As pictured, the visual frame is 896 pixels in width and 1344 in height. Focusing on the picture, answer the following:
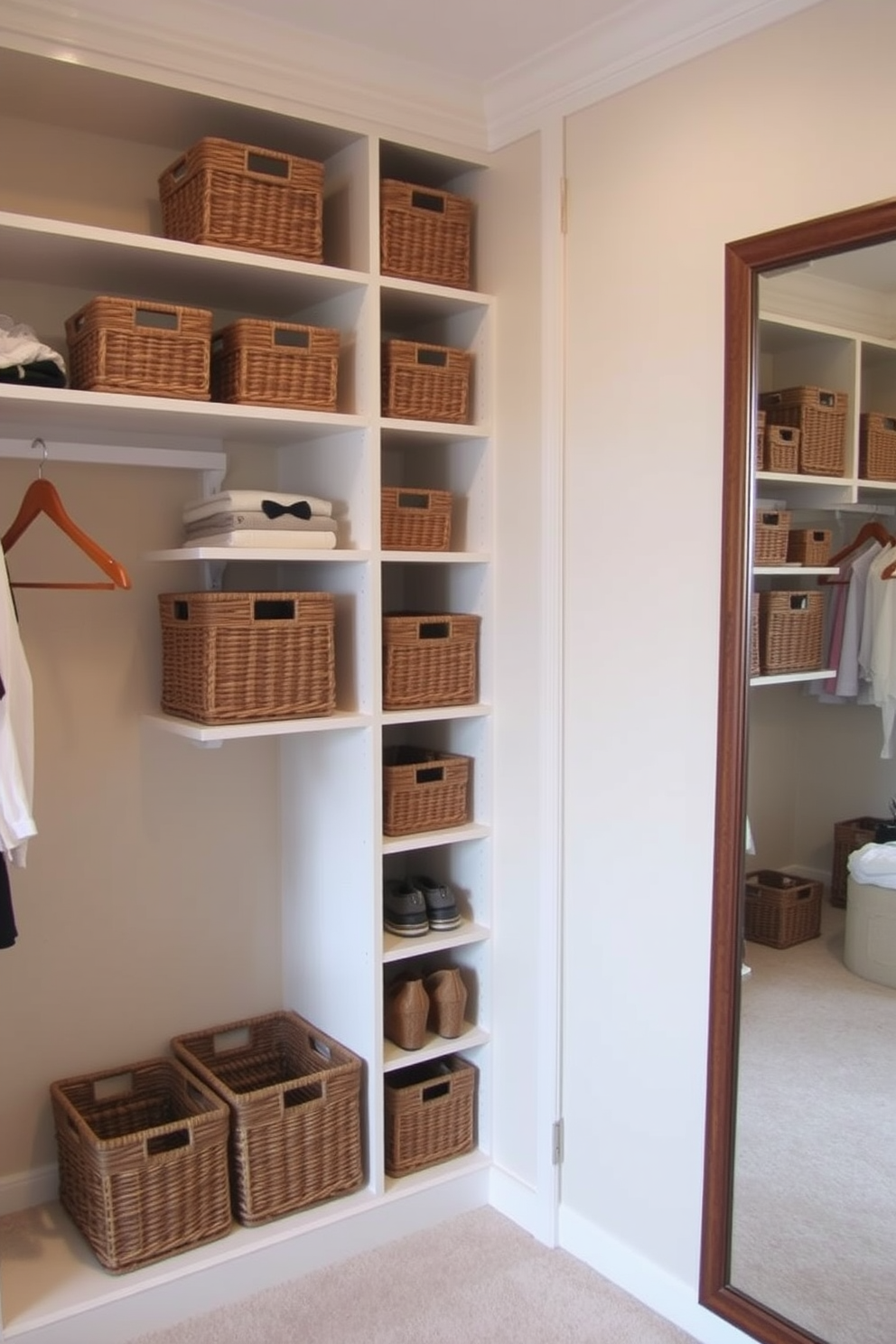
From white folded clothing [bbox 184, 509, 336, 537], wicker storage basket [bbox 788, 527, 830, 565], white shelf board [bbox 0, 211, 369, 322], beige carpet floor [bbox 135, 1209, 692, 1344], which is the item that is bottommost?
beige carpet floor [bbox 135, 1209, 692, 1344]

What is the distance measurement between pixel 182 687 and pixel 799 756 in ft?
4.20

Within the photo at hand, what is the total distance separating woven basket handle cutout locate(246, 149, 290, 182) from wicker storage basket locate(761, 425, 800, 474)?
3.67 feet

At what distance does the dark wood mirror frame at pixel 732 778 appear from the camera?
78.0 inches

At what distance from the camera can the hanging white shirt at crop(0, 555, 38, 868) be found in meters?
1.93

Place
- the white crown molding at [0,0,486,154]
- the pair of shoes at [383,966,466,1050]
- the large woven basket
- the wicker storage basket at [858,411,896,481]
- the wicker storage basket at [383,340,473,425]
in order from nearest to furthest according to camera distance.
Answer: the wicker storage basket at [858,411,896,481]
the white crown molding at [0,0,486,154]
the large woven basket
the wicker storage basket at [383,340,473,425]
the pair of shoes at [383,966,466,1050]

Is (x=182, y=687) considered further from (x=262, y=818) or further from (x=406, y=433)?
(x=406, y=433)

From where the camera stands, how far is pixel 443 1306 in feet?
7.55

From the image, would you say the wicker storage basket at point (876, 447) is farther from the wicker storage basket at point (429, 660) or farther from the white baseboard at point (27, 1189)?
the white baseboard at point (27, 1189)

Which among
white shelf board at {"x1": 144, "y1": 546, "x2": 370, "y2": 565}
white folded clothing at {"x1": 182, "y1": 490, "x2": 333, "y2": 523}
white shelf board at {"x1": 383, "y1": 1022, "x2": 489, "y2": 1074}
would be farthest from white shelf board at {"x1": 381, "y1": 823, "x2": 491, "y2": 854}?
white folded clothing at {"x1": 182, "y1": 490, "x2": 333, "y2": 523}

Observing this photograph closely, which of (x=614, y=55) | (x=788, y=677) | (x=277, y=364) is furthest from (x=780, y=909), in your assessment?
(x=614, y=55)

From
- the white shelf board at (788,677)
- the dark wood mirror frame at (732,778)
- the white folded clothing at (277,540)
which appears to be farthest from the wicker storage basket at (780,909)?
the white folded clothing at (277,540)

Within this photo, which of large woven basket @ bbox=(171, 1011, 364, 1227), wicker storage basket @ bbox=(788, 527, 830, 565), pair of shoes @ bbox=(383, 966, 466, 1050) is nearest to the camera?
wicker storage basket @ bbox=(788, 527, 830, 565)

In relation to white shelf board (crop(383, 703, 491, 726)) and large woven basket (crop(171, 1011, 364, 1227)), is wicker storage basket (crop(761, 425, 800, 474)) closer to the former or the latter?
white shelf board (crop(383, 703, 491, 726))

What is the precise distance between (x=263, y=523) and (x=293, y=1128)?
131 cm
